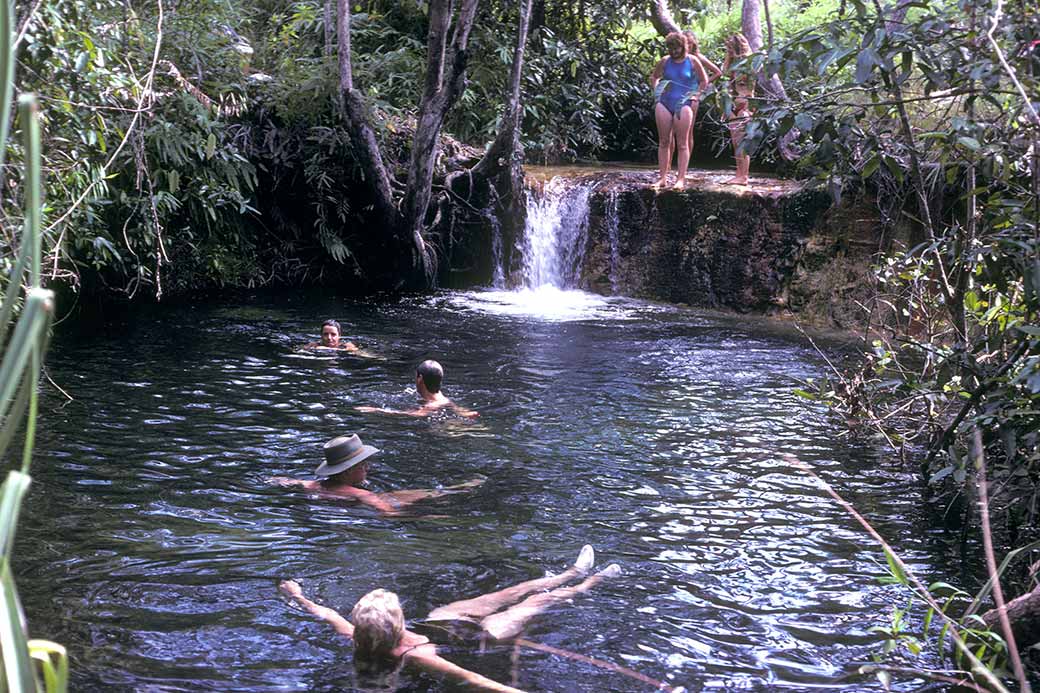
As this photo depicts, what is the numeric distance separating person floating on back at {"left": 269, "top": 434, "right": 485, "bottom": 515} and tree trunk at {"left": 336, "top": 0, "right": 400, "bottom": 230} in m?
8.50

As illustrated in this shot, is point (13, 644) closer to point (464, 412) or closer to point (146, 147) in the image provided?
point (464, 412)

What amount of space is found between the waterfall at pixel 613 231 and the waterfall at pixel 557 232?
0.36 m

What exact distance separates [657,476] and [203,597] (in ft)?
11.3

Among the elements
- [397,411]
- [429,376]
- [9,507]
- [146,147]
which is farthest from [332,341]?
[9,507]

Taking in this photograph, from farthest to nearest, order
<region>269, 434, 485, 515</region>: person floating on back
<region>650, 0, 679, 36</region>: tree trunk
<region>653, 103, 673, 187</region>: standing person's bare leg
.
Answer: <region>650, 0, 679, 36</region>: tree trunk, <region>653, 103, 673, 187</region>: standing person's bare leg, <region>269, 434, 485, 515</region>: person floating on back

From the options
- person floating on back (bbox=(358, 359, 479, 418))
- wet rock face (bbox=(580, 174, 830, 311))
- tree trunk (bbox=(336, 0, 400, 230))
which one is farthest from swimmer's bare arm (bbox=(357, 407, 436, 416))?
wet rock face (bbox=(580, 174, 830, 311))

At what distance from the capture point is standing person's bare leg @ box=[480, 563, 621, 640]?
5059 millimetres

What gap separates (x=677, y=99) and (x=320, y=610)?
430 inches

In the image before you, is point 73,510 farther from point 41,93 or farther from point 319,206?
point 319,206

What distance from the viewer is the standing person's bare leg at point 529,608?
5059mm

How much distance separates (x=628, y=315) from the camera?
14242 mm

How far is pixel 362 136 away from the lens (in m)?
14.7

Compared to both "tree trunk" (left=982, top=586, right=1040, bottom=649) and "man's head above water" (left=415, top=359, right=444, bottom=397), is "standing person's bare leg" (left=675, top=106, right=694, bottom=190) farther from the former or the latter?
"tree trunk" (left=982, top=586, right=1040, bottom=649)

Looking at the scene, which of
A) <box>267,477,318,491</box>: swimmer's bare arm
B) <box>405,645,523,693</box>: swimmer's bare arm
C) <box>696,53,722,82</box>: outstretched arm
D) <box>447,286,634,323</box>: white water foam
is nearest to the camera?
<box>405,645,523,693</box>: swimmer's bare arm
